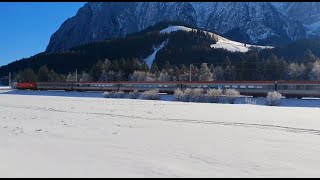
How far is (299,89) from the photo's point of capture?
41.2 metres

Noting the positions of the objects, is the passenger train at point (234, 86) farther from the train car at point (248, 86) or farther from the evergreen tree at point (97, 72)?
the evergreen tree at point (97, 72)

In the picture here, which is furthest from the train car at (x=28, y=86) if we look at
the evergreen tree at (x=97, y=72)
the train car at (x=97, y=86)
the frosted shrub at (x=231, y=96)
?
the frosted shrub at (x=231, y=96)

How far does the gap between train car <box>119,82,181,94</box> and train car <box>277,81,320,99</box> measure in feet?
49.7

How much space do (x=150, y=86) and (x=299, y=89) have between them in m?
23.0

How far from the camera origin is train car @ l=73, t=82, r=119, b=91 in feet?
204

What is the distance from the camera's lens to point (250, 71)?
91.8m

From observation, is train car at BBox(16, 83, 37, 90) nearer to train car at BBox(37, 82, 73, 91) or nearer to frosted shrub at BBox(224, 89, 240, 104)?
train car at BBox(37, 82, 73, 91)

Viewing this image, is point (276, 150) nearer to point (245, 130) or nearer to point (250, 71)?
point (245, 130)

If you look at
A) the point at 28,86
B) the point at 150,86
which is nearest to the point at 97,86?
the point at 150,86

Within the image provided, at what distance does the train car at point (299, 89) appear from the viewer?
132 feet

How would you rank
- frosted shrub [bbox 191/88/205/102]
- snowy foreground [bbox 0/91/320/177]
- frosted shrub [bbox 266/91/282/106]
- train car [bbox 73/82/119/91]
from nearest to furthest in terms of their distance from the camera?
snowy foreground [bbox 0/91/320/177] → frosted shrub [bbox 266/91/282/106] → frosted shrub [bbox 191/88/205/102] → train car [bbox 73/82/119/91]

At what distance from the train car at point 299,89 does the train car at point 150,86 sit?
49.7ft

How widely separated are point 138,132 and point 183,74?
8913 cm

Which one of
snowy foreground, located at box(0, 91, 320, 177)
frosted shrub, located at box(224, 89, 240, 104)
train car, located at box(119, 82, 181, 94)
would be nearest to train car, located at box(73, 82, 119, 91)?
train car, located at box(119, 82, 181, 94)
